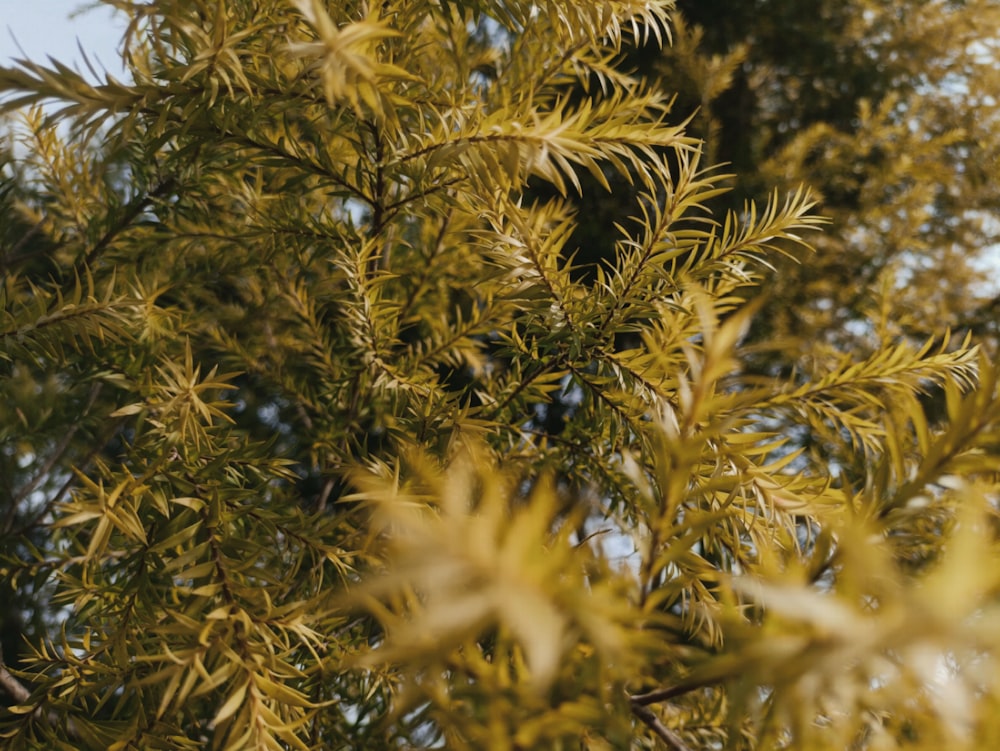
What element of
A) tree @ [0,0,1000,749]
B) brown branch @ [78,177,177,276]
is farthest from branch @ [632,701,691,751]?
brown branch @ [78,177,177,276]

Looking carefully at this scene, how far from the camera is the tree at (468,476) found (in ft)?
0.98

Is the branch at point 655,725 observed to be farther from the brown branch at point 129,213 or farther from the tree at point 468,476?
the brown branch at point 129,213

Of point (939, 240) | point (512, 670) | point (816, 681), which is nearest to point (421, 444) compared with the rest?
point (512, 670)

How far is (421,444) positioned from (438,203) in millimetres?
303

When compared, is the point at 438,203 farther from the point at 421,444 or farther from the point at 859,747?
the point at 859,747

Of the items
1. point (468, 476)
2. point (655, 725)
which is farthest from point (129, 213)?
point (655, 725)

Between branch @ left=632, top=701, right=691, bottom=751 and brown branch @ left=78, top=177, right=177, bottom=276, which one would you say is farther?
brown branch @ left=78, top=177, right=177, bottom=276

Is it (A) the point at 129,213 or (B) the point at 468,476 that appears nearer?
(B) the point at 468,476

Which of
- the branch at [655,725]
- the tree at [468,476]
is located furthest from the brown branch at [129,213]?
the branch at [655,725]

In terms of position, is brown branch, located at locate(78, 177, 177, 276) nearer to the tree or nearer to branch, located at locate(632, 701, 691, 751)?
the tree

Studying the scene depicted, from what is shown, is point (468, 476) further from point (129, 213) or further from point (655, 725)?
point (129, 213)

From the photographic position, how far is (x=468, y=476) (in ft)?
1.38

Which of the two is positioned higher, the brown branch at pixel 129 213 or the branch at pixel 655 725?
the branch at pixel 655 725

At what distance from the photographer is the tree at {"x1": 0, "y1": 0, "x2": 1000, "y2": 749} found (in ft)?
0.98
